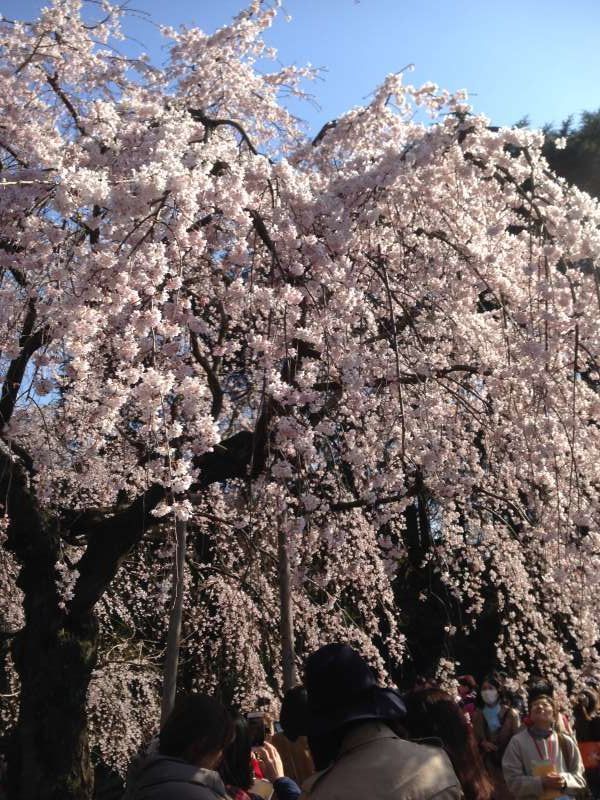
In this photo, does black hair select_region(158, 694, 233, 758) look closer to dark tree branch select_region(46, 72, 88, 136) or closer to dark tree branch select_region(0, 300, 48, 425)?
dark tree branch select_region(0, 300, 48, 425)

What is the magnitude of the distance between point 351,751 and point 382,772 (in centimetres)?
8

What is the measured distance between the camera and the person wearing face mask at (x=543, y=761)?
3.21 metres

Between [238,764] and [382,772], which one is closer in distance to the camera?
[382,772]

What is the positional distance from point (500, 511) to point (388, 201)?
4.12 m

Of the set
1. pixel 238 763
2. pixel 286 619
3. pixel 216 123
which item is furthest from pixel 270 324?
pixel 286 619

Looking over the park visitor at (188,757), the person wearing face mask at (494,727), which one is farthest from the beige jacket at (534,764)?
the park visitor at (188,757)

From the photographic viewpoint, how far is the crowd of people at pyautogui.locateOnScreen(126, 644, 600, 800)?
4.91 ft

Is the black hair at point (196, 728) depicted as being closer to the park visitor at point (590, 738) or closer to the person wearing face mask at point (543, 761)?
the person wearing face mask at point (543, 761)

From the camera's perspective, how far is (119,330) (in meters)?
4.75

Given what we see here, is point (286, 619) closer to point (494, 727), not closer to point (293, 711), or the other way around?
point (494, 727)

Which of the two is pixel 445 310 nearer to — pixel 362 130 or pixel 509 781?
pixel 362 130

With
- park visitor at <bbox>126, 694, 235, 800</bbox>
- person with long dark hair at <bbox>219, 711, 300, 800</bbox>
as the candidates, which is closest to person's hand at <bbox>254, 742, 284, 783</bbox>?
person with long dark hair at <bbox>219, 711, 300, 800</bbox>

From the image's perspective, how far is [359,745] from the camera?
60.8 inches

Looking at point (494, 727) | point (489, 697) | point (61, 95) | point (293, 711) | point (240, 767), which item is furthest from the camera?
point (489, 697)
